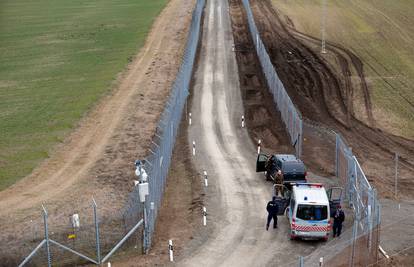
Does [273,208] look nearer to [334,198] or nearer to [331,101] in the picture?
[334,198]

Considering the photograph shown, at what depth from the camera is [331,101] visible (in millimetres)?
57062

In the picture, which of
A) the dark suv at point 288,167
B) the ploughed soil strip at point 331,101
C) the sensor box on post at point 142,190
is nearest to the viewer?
the sensor box on post at point 142,190

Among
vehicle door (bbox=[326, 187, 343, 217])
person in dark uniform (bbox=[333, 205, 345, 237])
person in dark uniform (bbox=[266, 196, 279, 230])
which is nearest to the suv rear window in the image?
vehicle door (bbox=[326, 187, 343, 217])

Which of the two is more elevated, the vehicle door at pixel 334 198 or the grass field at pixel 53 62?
the vehicle door at pixel 334 198

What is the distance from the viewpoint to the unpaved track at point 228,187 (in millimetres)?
29316

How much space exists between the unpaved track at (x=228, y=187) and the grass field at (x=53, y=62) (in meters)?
8.93

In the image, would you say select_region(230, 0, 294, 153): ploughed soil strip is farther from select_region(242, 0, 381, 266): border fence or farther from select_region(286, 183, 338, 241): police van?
select_region(286, 183, 338, 241): police van

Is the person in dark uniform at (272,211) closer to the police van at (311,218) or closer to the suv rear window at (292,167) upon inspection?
the police van at (311,218)

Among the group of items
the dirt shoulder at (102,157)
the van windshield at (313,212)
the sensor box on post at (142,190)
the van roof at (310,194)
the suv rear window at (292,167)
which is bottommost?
the dirt shoulder at (102,157)

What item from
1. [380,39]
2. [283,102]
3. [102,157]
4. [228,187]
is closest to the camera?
[228,187]

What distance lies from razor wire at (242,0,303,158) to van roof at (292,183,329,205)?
39.4 ft

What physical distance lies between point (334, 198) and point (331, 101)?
2191 cm

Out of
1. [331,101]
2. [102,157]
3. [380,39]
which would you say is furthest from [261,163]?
[380,39]

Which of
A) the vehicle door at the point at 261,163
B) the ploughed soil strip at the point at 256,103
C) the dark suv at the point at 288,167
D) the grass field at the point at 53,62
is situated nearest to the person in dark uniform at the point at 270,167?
the dark suv at the point at 288,167
